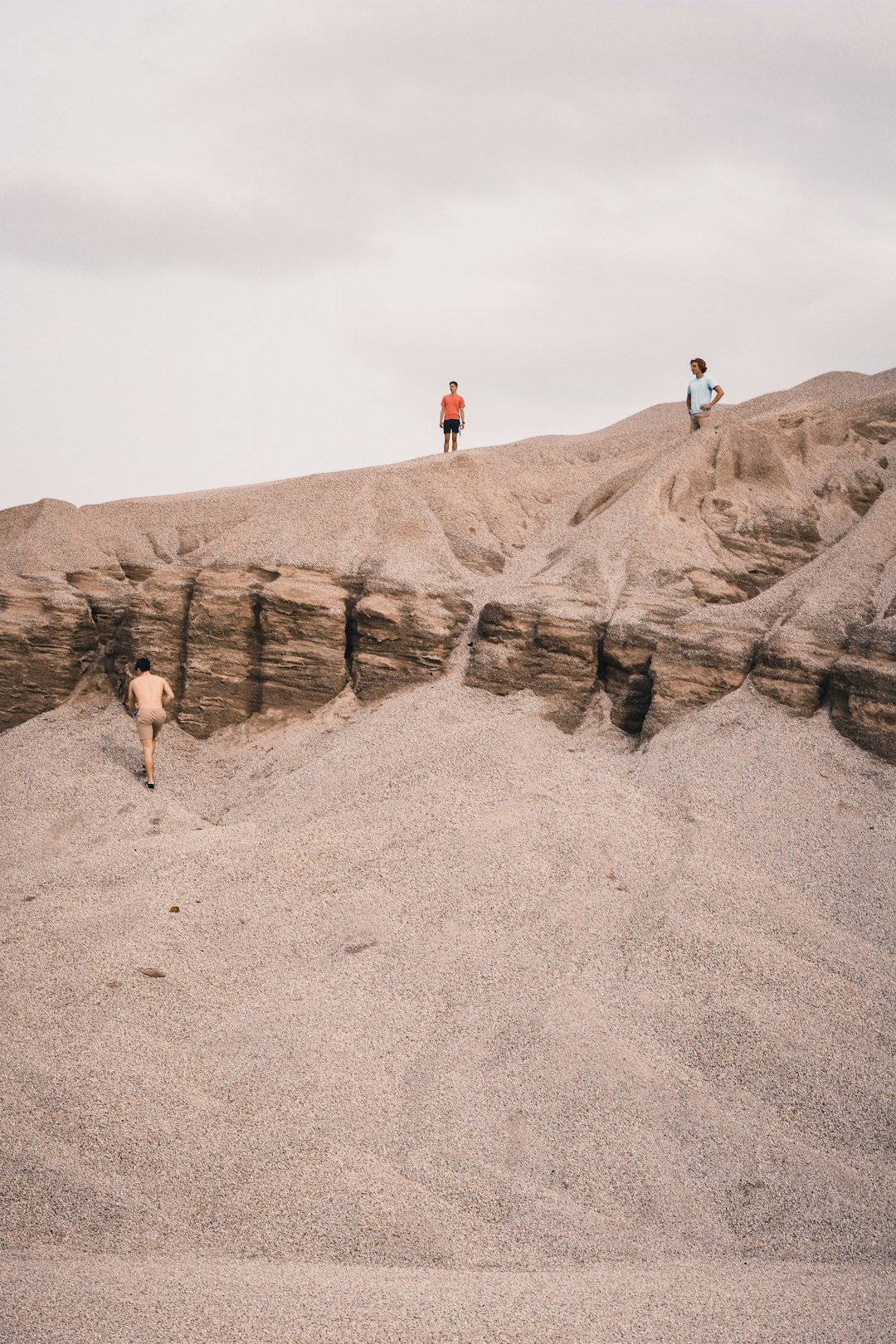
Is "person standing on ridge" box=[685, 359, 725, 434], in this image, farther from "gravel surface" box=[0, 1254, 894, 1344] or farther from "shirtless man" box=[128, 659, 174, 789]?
"gravel surface" box=[0, 1254, 894, 1344]

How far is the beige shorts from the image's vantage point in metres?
9.91

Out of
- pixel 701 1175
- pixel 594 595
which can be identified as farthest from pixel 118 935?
pixel 594 595

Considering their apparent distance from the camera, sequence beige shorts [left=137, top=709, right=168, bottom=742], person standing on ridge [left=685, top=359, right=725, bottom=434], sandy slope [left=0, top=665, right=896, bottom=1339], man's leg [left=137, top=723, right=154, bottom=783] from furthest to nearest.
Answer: person standing on ridge [left=685, top=359, right=725, bottom=434] < beige shorts [left=137, top=709, right=168, bottom=742] < man's leg [left=137, top=723, right=154, bottom=783] < sandy slope [left=0, top=665, right=896, bottom=1339]

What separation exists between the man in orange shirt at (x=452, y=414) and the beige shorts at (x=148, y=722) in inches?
276

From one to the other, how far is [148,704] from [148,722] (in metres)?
0.18

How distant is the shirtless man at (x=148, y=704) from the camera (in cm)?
984

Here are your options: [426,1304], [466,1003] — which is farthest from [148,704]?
[426,1304]

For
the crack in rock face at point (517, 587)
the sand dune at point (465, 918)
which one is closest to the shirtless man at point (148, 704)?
the sand dune at point (465, 918)

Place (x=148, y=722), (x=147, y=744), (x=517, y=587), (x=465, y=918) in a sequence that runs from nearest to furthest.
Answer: (x=465, y=918) < (x=147, y=744) < (x=148, y=722) < (x=517, y=587)

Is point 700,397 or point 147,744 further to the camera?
point 700,397

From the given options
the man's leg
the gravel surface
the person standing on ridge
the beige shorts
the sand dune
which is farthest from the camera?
the person standing on ridge

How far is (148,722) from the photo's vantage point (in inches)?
392

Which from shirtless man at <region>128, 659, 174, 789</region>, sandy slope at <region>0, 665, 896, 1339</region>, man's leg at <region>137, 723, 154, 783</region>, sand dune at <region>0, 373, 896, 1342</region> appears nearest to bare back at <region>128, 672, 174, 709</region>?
shirtless man at <region>128, 659, 174, 789</region>

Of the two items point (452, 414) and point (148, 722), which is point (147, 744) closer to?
point (148, 722)
